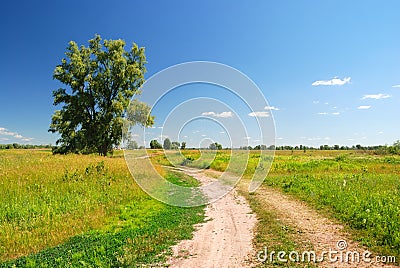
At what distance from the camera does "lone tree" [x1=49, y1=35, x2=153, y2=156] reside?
34.6 m

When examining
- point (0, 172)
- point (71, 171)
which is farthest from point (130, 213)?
point (0, 172)

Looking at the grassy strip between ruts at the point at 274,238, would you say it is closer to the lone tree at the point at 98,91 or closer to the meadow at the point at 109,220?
the meadow at the point at 109,220

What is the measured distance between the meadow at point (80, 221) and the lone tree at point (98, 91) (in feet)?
68.6

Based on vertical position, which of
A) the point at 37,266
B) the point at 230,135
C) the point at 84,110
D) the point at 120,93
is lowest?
the point at 37,266

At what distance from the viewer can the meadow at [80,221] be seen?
6387 millimetres

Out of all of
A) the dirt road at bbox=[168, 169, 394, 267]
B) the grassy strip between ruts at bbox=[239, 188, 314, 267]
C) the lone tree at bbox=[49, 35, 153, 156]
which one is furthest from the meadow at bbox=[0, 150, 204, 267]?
the lone tree at bbox=[49, 35, 153, 156]

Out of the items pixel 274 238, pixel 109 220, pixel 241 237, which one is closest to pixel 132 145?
pixel 109 220

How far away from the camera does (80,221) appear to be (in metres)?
8.87

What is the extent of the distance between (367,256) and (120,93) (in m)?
34.0

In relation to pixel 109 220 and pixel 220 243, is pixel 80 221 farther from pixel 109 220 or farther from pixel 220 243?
pixel 220 243

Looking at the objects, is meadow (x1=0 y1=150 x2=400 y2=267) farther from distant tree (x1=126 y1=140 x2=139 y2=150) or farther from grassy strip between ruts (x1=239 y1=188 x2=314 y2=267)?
distant tree (x1=126 y1=140 x2=139 y2=150)

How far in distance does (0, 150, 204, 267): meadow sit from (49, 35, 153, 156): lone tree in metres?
20.9

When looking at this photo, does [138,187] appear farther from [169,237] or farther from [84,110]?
Answer: [84,110]

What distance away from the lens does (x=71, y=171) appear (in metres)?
15.0
